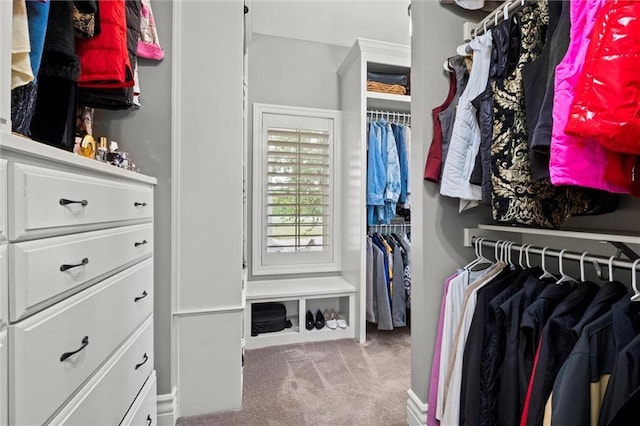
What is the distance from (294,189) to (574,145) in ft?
7.39

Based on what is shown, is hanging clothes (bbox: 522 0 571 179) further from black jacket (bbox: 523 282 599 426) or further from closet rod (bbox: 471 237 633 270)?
black jacket (bbox: 523 282 599 426)

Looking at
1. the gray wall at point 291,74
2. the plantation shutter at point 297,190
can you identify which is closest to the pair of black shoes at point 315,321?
the plantation shutter at point 297,190

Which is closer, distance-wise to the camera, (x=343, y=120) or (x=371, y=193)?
(x=371, y=193)

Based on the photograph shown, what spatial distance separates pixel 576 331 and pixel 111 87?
1.74 meters

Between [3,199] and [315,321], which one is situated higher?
[3,199]

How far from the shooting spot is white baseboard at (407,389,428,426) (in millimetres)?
1499

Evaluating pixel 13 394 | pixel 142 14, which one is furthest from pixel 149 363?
pixel 142 14

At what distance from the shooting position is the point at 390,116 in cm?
293

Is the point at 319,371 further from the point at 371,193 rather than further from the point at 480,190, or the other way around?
the point at 480,190

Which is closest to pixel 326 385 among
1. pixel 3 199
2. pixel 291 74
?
pixel 3 199

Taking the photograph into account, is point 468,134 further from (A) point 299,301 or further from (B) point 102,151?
(A) point 299,301

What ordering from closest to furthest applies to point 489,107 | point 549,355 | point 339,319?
point 549,355
point 489,107
point 339,319

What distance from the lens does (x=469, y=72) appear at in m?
1.42

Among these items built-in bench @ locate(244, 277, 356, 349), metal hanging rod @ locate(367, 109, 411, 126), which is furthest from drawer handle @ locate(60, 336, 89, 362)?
metal hanging rod @ locate(367, 109, 411, 126)
